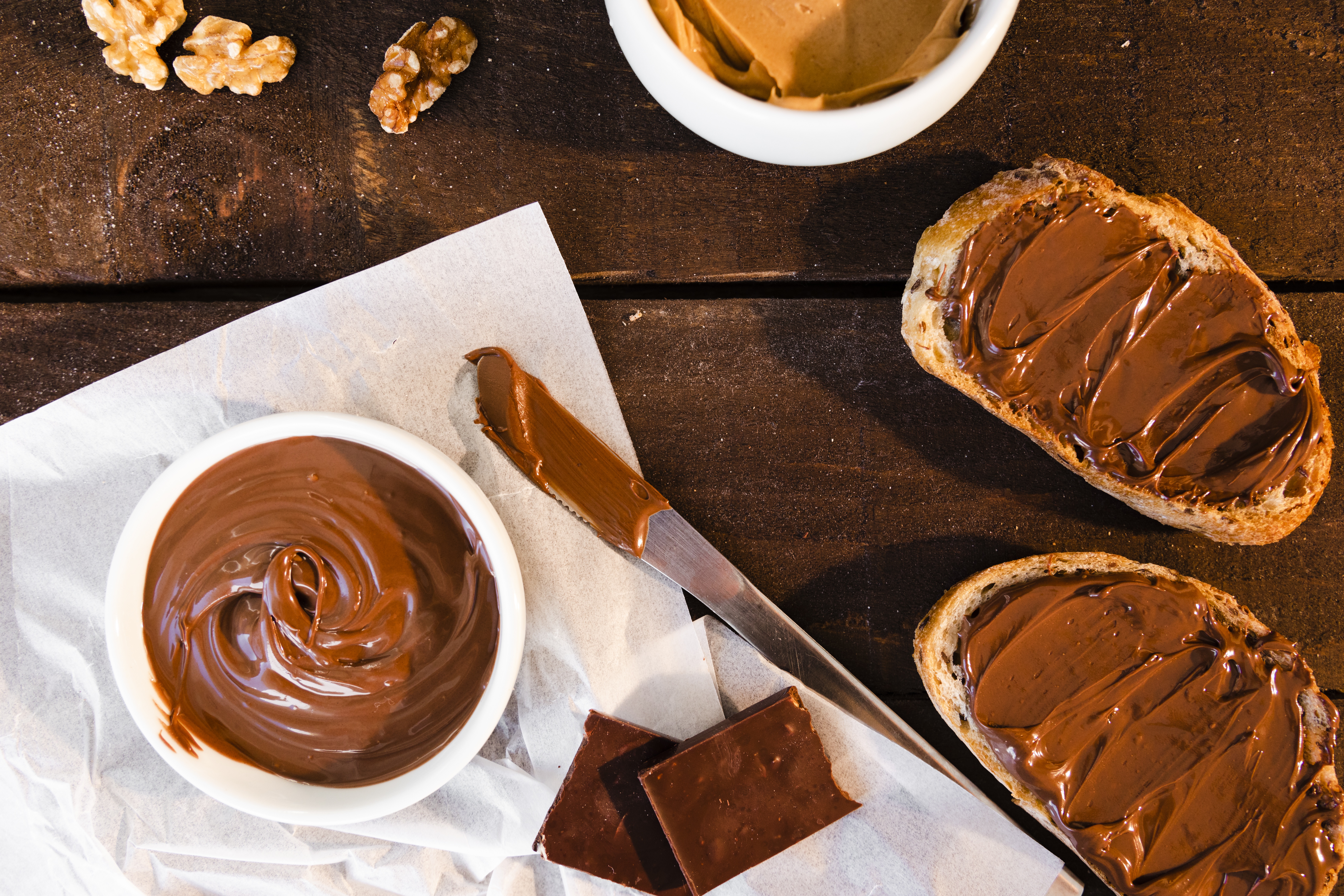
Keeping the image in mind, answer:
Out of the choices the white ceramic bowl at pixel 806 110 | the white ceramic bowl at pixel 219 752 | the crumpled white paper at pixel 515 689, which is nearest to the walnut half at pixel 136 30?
the crumpled white paper at pixel 515 689

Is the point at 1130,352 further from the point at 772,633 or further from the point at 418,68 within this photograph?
the point at 418,68

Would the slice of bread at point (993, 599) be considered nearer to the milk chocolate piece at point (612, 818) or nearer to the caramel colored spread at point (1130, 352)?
the caramel colored spread at point (1130, 352)

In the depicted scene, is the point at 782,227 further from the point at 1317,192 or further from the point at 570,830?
the point at 570,830

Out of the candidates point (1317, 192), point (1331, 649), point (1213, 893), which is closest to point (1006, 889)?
point (1213, 893)

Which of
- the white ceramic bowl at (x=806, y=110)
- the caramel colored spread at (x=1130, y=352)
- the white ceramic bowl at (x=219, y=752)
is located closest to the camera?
the white ceramic bowl at (x=806, y=110)

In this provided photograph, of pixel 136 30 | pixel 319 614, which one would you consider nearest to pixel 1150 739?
pixel 319 614

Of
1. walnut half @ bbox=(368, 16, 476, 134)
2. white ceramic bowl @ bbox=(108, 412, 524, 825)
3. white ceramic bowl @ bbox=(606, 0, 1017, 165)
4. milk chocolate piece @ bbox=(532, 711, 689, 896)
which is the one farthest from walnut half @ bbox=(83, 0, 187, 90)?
milk chocolate piece @ bbox=(532, 711, 689, 896)
